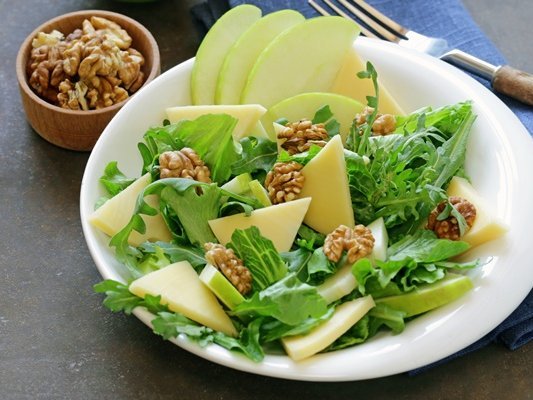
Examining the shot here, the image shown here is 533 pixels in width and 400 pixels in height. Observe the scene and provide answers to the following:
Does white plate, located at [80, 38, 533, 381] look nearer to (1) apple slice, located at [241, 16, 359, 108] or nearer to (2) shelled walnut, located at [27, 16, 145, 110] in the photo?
(1) apple slice, located at [241, 16, 359, 108]

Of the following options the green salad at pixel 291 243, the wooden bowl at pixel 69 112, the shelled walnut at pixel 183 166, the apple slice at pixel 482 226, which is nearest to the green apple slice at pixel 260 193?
the green salad at pixel 291 243

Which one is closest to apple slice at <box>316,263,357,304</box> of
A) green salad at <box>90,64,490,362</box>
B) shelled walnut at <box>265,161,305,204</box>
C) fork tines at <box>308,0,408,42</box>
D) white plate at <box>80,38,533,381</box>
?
green salad at <box>90,64,490,362</box>

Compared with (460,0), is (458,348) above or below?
below

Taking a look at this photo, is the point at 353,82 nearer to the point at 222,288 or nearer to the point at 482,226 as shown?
the point at 482,226

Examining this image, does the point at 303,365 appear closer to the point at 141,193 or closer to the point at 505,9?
the point at 141,193

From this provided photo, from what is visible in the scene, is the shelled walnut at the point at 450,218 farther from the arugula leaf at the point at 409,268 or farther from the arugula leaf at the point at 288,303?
the arugula leaf at the point at 288,303

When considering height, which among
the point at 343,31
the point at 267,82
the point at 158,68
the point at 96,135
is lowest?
the point at 96,135

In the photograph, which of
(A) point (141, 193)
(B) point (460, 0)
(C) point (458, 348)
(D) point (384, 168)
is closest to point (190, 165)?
(A) point (141, 193)
